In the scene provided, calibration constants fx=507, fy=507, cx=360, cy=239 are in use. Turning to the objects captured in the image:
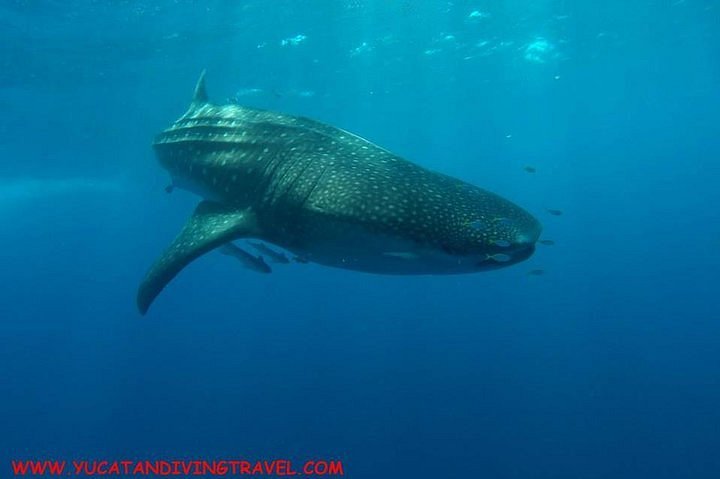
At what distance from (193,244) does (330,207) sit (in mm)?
1710

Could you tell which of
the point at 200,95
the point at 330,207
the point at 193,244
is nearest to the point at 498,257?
the point at 330,207

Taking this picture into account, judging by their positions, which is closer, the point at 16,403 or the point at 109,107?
the point at 109,107

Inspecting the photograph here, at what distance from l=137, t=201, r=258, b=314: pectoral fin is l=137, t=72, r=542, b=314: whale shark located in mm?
13

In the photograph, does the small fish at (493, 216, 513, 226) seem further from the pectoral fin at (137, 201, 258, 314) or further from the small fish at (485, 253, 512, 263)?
the pectoral fin at (137, 201, 258, 314)

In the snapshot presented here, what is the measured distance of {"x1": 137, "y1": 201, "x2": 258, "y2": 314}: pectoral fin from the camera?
204 inches

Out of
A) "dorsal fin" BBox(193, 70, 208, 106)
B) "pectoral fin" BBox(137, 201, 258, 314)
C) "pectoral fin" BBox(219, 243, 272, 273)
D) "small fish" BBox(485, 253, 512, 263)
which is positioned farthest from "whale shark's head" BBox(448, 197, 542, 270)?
"dorsal fin" BBox(193, 70, 208, 106)

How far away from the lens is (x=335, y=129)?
619 cm

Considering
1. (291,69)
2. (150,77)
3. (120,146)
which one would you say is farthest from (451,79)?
(120,146)

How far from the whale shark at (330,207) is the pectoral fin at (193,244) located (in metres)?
0.01

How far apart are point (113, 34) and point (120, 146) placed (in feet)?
64.0

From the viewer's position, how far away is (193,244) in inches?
209

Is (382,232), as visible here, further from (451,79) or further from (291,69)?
(451,79)

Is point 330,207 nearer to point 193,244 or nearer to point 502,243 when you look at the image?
point 502,243

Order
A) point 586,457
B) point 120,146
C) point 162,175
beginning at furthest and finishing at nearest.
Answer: point 162,175, point 120,146, point 586,457
